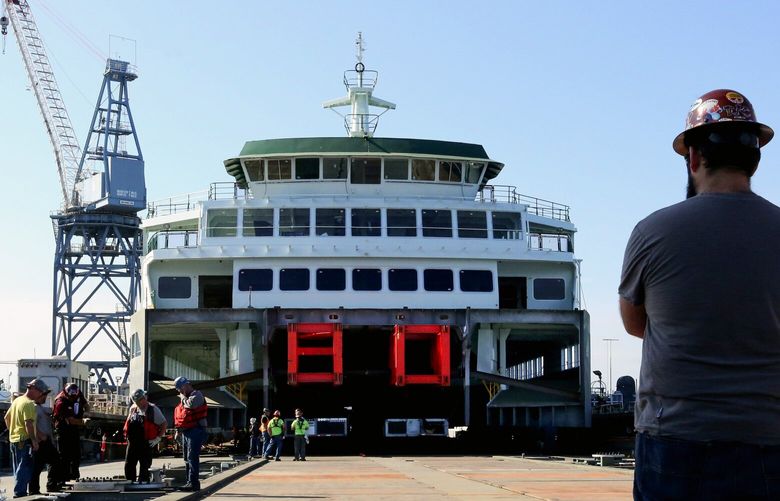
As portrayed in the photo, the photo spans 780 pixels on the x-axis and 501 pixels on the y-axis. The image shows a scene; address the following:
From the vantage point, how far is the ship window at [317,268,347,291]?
32.8m

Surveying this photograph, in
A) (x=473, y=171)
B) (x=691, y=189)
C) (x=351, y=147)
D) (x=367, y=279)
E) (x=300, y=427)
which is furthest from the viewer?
(x=473, y=171)

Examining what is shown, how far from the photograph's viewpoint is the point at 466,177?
36.9 meters

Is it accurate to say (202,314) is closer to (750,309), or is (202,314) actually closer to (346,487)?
(346,487)

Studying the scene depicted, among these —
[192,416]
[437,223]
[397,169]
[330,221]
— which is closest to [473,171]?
[397,169]

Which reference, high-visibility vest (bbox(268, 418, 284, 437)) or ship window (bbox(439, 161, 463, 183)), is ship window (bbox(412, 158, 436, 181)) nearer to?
ship window (bbox(439, 161, 463, 183))

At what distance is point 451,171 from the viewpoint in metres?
36.5

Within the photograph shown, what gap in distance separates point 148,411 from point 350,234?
58.0ft

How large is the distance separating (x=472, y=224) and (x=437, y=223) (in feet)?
3.54

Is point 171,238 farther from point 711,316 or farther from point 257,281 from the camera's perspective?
point 711,316

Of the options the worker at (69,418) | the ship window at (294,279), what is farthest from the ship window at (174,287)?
the worker at (69,418)

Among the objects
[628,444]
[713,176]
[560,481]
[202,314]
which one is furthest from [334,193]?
[713,176]

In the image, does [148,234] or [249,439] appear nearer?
[249,439]

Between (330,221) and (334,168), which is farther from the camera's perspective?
(334,168)

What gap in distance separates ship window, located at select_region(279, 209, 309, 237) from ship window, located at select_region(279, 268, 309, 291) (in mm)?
1185
